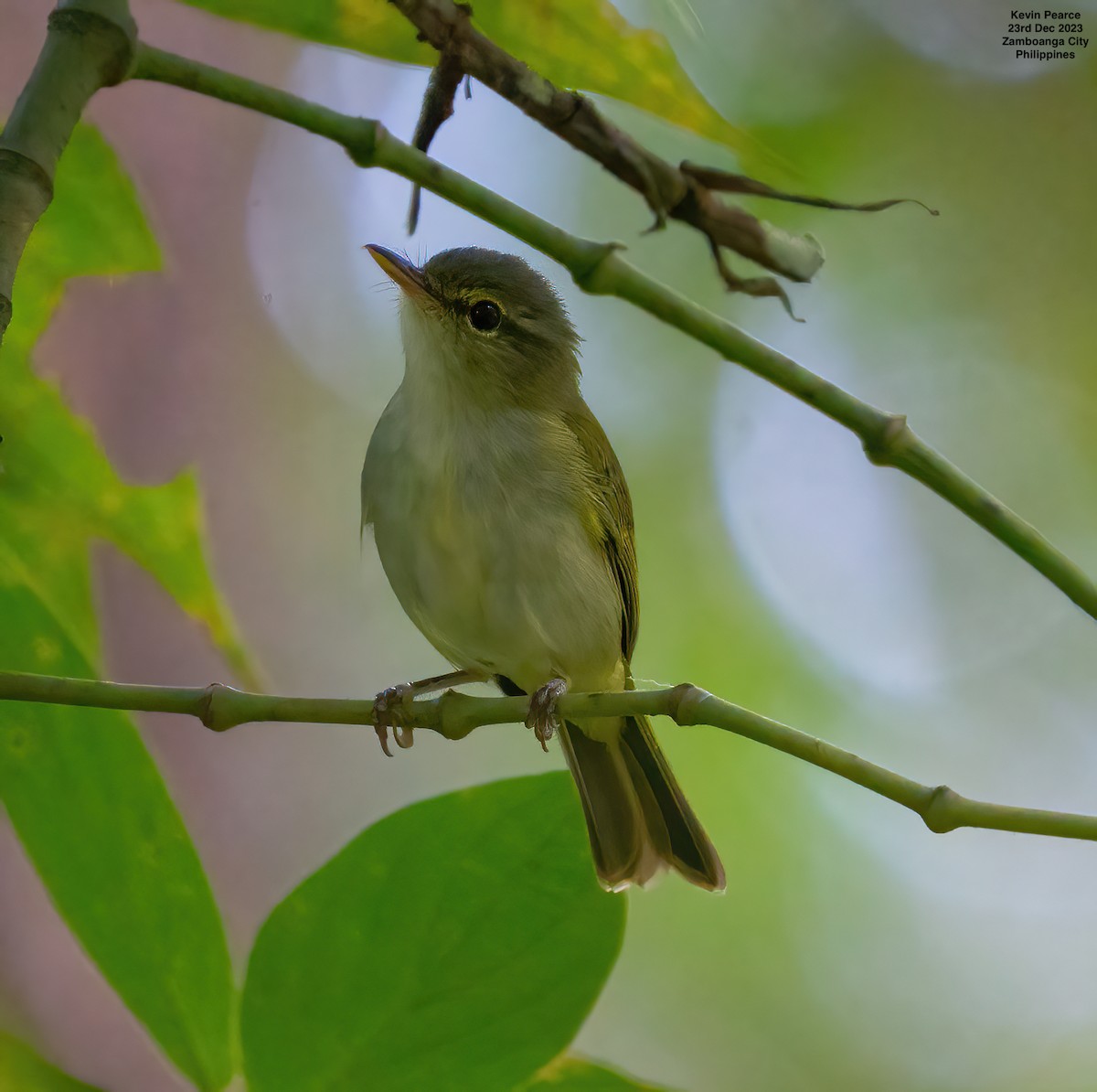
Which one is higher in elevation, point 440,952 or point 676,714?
point 676,714

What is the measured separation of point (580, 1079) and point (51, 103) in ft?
1.62

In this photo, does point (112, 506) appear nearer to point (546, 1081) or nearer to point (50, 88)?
point (50, 88)

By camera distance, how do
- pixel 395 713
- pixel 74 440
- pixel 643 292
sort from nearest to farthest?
pixel 643 292 → pixel 74 440 → pixel 395 713

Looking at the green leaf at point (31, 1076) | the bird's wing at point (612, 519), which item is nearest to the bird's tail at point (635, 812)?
the bird's wing at point (612, 519)

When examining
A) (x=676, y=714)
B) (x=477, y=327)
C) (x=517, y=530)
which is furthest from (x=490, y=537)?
(x=676, y=714)

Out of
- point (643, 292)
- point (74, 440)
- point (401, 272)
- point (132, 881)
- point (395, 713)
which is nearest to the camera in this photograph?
point (132, 881)

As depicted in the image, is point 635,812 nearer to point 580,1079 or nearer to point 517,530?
point 517,530

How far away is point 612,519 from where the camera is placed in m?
1.23

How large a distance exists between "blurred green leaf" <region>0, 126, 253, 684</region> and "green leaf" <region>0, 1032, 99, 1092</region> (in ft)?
0.65

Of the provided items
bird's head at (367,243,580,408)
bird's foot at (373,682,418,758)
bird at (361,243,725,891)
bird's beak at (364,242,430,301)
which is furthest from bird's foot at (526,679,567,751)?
→ bird's beak at (364,242,430,301)

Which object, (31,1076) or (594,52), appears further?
(594,52)

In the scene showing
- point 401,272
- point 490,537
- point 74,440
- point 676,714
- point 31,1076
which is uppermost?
point 401,272

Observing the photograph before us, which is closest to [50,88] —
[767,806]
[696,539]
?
[696,539]

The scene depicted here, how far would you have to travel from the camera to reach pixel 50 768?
19.3 inches
